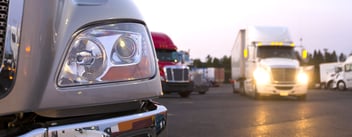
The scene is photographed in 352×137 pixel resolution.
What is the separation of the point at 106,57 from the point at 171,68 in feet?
62.7

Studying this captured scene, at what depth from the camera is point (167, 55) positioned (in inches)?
865

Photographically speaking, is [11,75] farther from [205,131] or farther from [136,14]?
[205,131]

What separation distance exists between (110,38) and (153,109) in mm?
438

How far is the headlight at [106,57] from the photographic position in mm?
1751

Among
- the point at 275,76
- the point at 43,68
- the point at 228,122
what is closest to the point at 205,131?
the point at 228,122

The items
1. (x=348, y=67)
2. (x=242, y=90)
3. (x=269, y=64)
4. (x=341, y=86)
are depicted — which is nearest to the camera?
(x=269, y=64)

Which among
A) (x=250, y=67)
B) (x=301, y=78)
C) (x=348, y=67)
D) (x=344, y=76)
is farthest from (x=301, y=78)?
(x=344, y=76)

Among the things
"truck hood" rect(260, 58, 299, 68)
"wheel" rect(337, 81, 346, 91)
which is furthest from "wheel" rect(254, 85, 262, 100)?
"wheel" rect(337, 81, 346, 91)

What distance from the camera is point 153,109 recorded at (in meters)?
2.06

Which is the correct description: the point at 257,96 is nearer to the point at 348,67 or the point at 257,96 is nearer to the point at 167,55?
the point at 167,55

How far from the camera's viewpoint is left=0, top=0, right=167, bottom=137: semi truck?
1.60 meters

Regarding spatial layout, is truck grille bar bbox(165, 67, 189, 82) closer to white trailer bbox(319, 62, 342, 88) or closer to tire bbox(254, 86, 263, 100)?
tire bbox(254, 86, 263, 100)

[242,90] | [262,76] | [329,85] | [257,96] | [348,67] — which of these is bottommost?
[257,96]

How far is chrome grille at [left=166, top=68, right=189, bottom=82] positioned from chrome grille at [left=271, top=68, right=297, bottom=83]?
449cm
